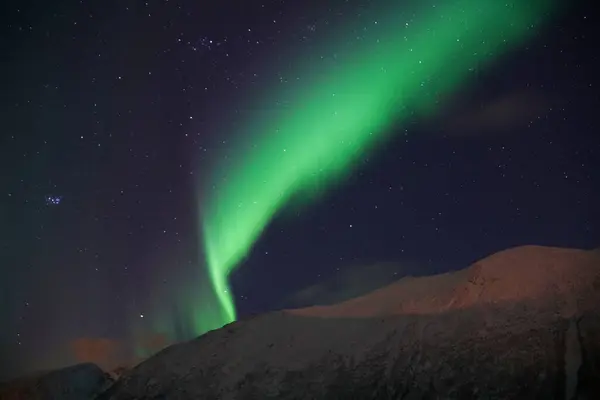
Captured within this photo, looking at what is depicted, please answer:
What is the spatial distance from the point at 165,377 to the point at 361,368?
1439 cm

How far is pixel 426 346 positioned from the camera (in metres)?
35.5

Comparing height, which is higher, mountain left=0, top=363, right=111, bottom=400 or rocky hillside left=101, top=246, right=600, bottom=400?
mountain left=0, top=363, right=111, bottom=400

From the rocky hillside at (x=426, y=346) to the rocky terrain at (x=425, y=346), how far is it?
8 cm

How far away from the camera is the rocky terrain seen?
96.2 feet

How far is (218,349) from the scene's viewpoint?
42312 millimetres

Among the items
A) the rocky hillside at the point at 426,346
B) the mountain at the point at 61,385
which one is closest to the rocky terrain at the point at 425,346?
the rocky hillside at the point at 426,346

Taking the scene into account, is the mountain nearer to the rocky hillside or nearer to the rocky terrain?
the rocky terrain

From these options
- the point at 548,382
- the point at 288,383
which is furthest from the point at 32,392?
the point at 548,382

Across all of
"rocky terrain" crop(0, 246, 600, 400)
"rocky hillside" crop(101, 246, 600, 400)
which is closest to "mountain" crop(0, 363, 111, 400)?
"rocky terrain" crop(0, 246, 600, 400)

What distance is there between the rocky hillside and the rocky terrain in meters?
0.08

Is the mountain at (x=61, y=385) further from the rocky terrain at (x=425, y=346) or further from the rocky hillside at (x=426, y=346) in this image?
the rocky hillside at (x=426, y=346)

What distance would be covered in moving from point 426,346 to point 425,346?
3.3 inches

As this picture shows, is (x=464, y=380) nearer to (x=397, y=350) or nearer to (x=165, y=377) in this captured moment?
(x=397, y=350)

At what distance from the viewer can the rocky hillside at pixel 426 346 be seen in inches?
1153
